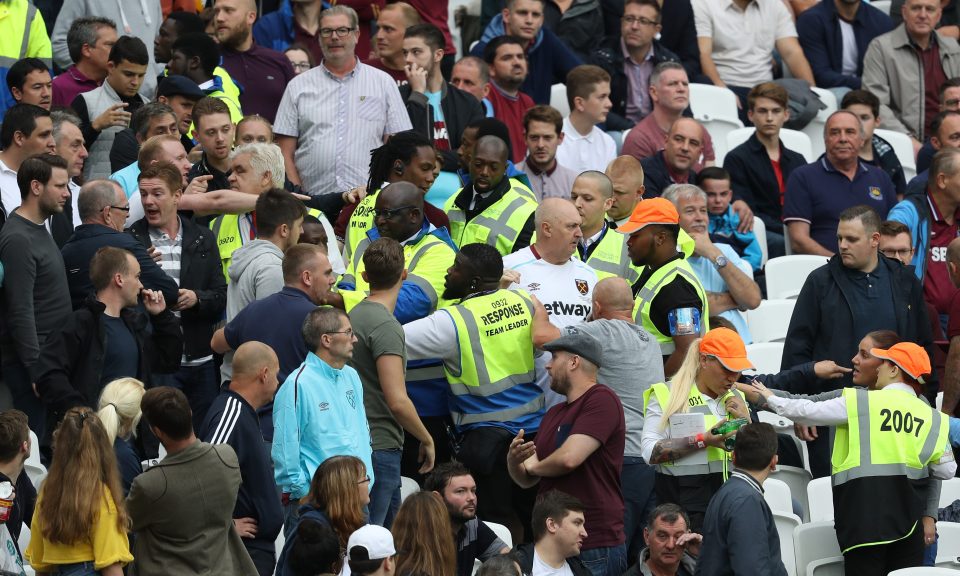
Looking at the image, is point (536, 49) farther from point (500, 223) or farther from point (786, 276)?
point (500, 223)

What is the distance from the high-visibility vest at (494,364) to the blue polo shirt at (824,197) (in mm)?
3913

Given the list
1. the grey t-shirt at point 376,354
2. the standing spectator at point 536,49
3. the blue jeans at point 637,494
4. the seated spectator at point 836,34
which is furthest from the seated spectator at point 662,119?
the grey t-shirt at point 376,354

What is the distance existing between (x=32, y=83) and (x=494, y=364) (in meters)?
3.92

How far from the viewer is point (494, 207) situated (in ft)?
30.0

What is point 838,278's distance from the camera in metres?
9.14

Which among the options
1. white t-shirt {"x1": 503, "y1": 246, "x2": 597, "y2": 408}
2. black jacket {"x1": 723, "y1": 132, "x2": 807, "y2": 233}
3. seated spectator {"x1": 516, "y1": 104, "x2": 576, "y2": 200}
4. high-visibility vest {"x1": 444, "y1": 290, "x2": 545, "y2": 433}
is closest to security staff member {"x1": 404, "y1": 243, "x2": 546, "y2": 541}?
high-visibility vest {"x1": 444, "y1": 290, "x2": 545, "y2": 433}

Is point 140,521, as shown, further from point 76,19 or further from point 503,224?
point 76,19

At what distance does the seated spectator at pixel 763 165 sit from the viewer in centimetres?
1185

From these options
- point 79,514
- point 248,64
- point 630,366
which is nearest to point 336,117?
point 248,64

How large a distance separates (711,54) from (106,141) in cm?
600

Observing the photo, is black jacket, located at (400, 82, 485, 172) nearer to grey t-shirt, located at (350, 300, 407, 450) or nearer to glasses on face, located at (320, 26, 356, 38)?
glasses on face, located at (320, 26, 356, 38)

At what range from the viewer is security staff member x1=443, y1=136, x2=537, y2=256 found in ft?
29.8

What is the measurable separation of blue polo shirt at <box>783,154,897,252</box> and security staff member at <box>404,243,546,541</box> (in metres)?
3.94

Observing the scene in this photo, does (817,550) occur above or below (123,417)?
below
